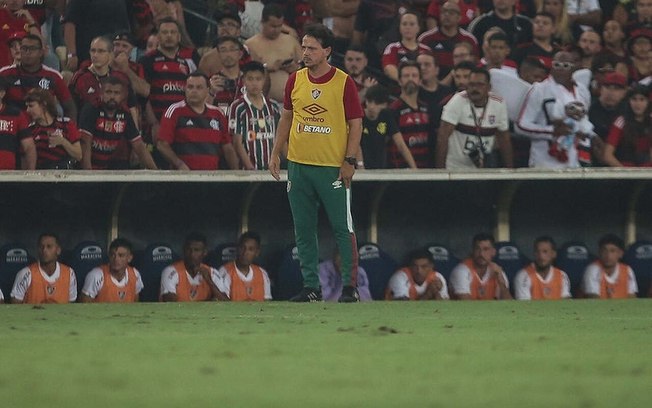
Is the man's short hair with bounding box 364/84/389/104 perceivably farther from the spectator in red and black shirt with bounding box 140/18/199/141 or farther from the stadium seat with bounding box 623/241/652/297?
the stadium seat with bounding box 623/241/652/297

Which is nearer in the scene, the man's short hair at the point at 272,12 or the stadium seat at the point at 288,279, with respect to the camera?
the stadium seat at the point at 288,279

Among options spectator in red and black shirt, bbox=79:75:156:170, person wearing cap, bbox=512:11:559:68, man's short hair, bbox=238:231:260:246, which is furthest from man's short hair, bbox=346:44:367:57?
spectator in red and black shirt, bbox=79:75:156:170

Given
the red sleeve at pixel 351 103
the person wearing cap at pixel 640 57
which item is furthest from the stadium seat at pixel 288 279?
the person wearing cap at pixel 640 57

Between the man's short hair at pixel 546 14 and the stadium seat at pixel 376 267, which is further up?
the man's short hair at pixel 546 14

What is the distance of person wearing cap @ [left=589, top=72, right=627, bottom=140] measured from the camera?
1456 centimetres

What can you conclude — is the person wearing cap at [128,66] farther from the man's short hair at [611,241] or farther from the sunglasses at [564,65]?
the man's short hair at [611,241]

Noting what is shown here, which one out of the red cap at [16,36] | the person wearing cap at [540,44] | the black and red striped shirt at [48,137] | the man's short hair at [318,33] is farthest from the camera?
the person wearing cap at [540,44]

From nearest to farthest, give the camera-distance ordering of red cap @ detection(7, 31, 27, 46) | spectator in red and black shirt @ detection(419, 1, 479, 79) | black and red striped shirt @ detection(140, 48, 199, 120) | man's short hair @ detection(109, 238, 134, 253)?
red cap @ detection(7, 31, 27, 46)
man's short hair @ detection(109, 238, 134, 253)
black and red striped shirt @ detection(140, 48, 199, 120)
spectator in red and black shirt @ detection(419, 1, 479, 79)

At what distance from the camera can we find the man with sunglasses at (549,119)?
548 inches

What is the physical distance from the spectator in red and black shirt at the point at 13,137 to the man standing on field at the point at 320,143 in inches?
108

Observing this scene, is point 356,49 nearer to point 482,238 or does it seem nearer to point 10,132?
point 482,238

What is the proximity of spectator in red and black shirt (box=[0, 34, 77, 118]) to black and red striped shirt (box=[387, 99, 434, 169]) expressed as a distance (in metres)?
3.21

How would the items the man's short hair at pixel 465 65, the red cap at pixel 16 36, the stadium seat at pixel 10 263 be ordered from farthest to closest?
the man's short hair at pixel 465 65
the stadium seat at pixel 10 263
the red cap at pixel 16 36

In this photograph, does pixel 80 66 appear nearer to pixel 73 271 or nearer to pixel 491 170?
pixel 73 271
